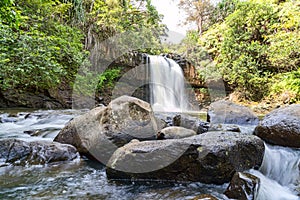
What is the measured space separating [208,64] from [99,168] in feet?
38.7

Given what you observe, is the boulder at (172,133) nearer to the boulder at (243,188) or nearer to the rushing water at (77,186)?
the rushing water at (77,186)

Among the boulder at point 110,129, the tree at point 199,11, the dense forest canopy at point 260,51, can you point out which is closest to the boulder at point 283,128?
the boulder at point 110,129

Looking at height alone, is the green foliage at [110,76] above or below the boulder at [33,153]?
above

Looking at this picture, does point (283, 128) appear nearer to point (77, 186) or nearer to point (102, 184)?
point (102, 184)

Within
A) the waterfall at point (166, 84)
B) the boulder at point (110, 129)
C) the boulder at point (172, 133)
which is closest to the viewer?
the boulder at point (110, 129)

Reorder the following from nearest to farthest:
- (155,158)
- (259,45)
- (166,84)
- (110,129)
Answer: (155,158) < (110,129) < (259,45) < (166,84)

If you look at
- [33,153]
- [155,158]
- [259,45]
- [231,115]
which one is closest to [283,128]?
[231,115]

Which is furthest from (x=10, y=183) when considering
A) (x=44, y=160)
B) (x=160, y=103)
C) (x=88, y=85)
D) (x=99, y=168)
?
(x=160, y=103)

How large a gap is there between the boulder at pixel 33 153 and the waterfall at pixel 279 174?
2.56 metres

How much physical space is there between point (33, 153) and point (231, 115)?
4824 mm

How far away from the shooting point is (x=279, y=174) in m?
3.00

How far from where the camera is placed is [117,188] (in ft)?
7.93

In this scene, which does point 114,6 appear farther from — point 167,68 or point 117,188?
point 117,188

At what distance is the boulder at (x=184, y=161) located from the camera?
99.2 inches
